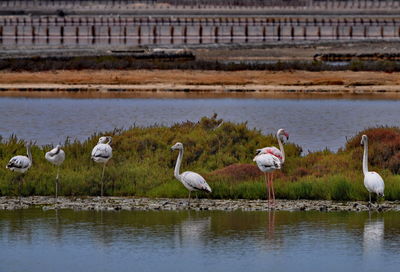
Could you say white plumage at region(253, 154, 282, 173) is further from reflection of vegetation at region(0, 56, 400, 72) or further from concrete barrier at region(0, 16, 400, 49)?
concrete barrier at region(0, 16, 400, 49)

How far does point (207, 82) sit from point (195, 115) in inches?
564

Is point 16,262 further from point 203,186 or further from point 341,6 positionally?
point 341,6

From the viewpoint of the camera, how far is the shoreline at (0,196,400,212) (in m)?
20.9

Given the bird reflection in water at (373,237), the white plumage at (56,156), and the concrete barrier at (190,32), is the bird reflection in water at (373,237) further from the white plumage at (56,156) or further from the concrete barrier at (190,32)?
the concrete barrier at (190,32)

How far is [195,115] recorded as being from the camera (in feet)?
146

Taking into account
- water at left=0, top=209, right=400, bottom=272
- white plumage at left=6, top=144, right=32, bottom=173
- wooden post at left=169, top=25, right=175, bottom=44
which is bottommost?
water at left=0, top=209, right=400, bottom=272

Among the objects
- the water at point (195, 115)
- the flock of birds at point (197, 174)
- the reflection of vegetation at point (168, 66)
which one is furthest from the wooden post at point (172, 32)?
the flock of birds at point (197, 174)

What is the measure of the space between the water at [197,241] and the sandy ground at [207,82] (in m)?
35.9

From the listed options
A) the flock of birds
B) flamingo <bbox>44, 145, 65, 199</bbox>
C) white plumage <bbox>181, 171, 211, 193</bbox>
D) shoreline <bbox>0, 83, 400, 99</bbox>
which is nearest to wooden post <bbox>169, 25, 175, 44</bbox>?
shoreline <bbox>0, 83, 400, 99</bbox>

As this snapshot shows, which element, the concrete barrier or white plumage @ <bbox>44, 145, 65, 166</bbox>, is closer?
white plumage @ <bbox>44, 145, 65, 166</bbox>

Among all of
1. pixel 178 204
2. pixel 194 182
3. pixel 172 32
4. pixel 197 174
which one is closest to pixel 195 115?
pixel 178 204

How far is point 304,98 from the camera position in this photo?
177ft

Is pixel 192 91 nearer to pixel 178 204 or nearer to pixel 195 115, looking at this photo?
pixel 195 115

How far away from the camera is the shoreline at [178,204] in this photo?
68.4 feet
